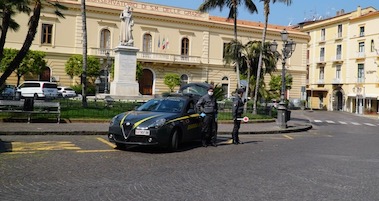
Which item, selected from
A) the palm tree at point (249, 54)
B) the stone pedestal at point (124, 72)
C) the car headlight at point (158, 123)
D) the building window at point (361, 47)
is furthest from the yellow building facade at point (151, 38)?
the car headlight at point (158, 123)

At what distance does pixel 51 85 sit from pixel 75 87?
7.44 m

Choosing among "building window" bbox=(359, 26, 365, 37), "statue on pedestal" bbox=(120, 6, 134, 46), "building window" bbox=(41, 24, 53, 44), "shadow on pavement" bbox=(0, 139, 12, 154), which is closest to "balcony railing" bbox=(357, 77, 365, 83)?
"building window" bbox=(359, 26, 365, 37)

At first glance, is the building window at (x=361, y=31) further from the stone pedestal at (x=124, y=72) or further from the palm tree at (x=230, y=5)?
the stone pedestal at (x=124, y=72)

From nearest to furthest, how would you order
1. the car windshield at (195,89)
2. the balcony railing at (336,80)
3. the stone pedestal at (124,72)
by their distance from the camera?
the stone pedestal at (124,72), the car windshield at (195,89), the balcony railing at (336,80)

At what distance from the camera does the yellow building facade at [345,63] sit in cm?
5688

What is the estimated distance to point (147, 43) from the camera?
52.2 metres

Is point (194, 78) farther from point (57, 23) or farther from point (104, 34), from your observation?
point (57, 23)

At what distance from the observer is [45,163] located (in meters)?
8.02

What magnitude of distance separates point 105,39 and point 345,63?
121 feet

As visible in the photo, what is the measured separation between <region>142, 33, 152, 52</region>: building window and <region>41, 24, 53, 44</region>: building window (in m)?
11.5

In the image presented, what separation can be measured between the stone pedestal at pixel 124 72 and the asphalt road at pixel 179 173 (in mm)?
14308

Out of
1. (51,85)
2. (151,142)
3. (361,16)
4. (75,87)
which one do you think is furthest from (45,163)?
(361,16)

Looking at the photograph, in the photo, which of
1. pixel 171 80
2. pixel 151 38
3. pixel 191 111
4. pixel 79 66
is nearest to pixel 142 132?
pixel 191 111

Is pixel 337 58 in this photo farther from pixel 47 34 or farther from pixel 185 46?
pixel 47 34
